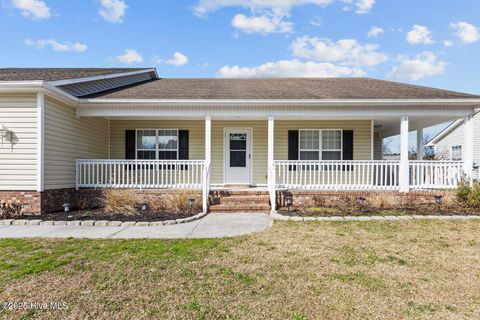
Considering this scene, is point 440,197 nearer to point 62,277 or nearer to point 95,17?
point 62,277

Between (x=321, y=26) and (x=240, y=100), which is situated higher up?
(x=321, y=26)

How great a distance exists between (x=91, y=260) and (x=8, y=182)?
5.13 m

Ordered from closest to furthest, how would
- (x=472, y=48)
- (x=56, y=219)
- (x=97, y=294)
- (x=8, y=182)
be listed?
(x=97, y=294)
(x=56, y=219)
(x=8, y=182)
(x=472, y=48)

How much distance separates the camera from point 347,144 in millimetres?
11297

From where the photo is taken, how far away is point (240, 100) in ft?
29.7

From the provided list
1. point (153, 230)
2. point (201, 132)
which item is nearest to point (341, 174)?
point (201, 132)

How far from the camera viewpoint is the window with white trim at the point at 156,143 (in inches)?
451

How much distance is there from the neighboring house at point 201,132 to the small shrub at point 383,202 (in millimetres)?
499

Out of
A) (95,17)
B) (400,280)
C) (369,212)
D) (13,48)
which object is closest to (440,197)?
(369,212)

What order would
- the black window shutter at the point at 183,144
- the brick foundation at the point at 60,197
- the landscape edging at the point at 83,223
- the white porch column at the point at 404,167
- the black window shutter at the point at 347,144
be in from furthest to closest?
the black window shutter at the point at 183,144, the black window shutter at the point at 347,144, the white porch column at the point at 404,167, the brick foundation at the point at 60,197, the landscape edging at the point at 83,223

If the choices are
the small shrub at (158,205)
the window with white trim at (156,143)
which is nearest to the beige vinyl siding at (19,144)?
the small shrub at (158,205)

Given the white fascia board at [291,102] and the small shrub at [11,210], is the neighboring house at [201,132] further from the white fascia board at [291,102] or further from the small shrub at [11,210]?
the small shrub at [11,210]

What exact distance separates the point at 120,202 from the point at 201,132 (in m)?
4.32

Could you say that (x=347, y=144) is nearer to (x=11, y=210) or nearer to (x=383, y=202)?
(x=383, y=202)
